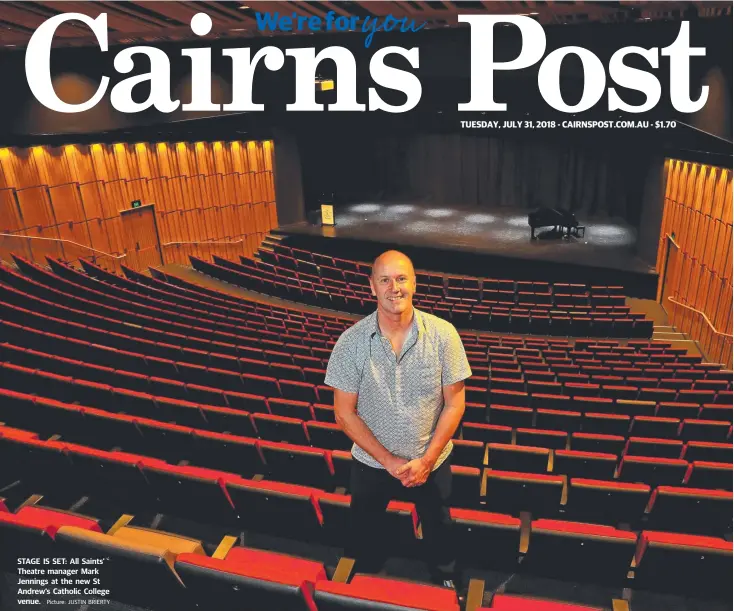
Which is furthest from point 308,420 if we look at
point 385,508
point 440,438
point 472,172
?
point 472,172

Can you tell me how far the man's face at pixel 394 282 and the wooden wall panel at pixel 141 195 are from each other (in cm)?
1146

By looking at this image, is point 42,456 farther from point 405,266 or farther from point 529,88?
point 529,88

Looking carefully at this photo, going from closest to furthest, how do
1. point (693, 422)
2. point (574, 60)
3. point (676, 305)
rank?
point (693, 422), point (574, 60), point (676, 305)

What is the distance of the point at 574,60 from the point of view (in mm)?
9734

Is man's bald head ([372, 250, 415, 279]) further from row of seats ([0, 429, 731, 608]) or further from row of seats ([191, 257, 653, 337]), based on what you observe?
row of seats ([191, 257, 653, 337])

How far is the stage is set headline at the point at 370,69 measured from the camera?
8789mm

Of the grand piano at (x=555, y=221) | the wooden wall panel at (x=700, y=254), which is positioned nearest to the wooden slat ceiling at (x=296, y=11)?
the wooden wall panel at (x=700, y=254)

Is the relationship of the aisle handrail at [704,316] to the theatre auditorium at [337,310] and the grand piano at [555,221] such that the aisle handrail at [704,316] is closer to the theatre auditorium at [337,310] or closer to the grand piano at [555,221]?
the theatre auditorium at [337,310]

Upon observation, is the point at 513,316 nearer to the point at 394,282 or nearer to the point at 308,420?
the point at 308,420

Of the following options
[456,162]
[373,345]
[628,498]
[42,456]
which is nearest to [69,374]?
[42,456]

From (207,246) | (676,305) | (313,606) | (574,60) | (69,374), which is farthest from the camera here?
(207,246)

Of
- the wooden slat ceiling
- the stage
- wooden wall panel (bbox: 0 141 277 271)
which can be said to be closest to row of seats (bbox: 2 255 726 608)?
the wooden slat ceiling

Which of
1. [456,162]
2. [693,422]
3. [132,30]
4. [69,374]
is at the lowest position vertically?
[693,422]

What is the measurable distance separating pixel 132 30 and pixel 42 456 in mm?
9497
